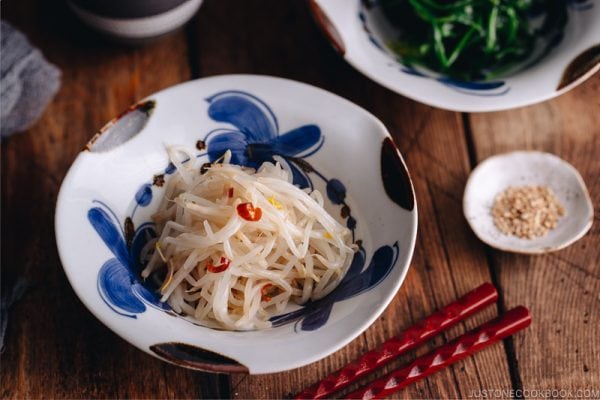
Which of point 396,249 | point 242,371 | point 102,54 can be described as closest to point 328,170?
point 396,249

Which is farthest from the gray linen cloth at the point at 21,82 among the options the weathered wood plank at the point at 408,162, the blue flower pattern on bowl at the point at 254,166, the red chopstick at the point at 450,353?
the red chopstick at the point at 450,353

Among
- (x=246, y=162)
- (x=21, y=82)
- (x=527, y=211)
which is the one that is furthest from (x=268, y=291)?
(x=21, y=82)

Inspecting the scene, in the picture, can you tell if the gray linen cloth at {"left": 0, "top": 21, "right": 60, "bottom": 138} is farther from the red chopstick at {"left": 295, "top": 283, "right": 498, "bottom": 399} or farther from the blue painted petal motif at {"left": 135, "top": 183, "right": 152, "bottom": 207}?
the red chopstick at {"left": 295, "top": 283, "right": 498, "bottom": 399}

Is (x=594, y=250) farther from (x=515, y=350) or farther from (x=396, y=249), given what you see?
(x=396, y=249)

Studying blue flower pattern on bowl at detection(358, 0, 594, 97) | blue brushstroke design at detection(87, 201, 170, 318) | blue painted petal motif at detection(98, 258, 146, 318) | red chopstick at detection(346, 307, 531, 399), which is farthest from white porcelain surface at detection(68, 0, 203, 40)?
red chopstick at detection(346, 307, 531, 399)

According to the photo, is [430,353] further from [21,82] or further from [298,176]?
[21,82]

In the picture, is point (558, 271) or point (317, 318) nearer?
point (317, 318)

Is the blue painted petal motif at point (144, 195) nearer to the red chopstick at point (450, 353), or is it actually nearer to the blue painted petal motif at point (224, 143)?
the blue painted petal motif at point (224, 143)
